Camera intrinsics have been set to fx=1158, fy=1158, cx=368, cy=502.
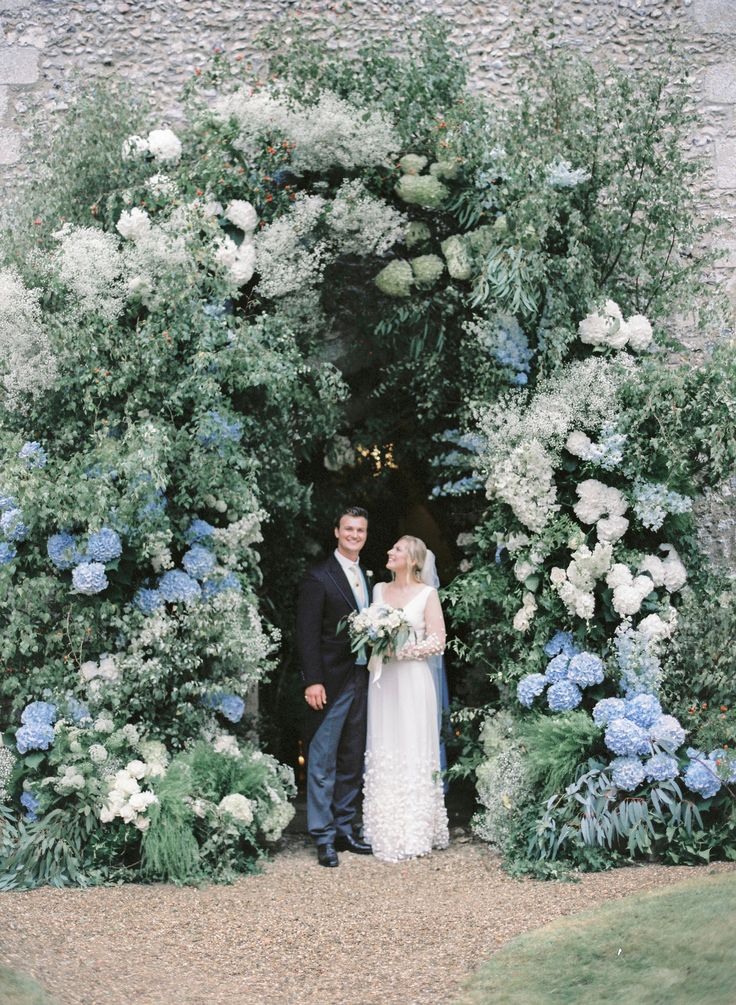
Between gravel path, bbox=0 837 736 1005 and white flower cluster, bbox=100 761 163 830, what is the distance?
0.29 metres

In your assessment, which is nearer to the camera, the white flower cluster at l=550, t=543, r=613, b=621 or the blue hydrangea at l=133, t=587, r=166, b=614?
the blue hydrangea at l=133, t=587, r=166, b=614

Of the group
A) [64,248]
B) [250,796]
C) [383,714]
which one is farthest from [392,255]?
[250,796]

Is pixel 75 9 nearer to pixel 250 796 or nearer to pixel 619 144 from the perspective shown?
pixel 619 144

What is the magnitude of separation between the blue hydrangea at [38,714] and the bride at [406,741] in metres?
1.52

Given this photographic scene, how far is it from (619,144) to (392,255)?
1.30 m

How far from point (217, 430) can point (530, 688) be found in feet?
6.17

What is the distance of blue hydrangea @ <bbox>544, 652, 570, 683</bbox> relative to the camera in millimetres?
5406

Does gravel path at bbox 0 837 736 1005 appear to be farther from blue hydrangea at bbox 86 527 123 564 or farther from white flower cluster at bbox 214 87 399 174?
white flower cluster at bbox 214 87 399 174

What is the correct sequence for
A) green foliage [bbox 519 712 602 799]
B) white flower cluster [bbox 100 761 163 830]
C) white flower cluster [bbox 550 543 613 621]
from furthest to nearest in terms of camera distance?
white flower cluster [bbox 550 543 613 621] → green foliage [bbox 519 712 602 799] → white flower cluster [bbox 100 761 163 830]

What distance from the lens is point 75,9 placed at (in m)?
6.81

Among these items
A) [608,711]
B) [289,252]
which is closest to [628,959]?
[608,711]

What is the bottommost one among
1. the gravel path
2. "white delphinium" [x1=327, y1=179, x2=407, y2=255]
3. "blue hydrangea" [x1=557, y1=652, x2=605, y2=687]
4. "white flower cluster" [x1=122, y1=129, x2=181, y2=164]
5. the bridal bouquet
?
the gravel path

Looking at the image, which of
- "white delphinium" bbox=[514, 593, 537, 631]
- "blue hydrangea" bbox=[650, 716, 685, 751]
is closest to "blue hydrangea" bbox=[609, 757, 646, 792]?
"blue hydrangea" bbox=[650, 716, 685, 751]

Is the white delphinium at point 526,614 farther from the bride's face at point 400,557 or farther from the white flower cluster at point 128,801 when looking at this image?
the white flower cluster at point 128,801
